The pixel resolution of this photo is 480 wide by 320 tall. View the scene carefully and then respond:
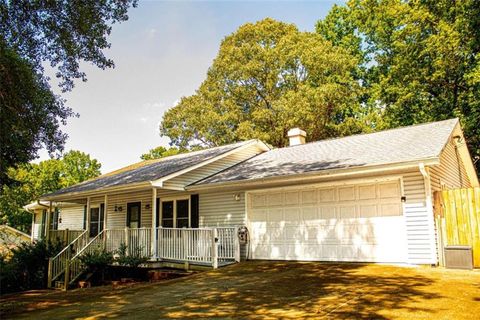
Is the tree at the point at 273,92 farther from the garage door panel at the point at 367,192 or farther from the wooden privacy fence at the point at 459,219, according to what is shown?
the wooden privacy fence at the point at 459,219

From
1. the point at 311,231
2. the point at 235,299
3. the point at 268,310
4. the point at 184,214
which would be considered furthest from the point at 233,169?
the point at 268,310

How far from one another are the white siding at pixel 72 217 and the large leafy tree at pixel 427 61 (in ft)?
63.1

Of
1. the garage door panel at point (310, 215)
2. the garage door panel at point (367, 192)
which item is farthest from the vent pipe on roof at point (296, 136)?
the garage door panel at point (367, 192)

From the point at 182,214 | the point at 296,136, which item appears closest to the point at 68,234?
the point at 182,214

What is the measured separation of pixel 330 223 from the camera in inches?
425

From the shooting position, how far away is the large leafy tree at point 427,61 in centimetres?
2103

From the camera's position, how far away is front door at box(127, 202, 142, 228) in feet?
53.4

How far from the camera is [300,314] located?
547 centimetres

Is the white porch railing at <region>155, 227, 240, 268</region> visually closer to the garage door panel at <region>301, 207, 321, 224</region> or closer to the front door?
the garage door panel at <region>301, 207, 321, 224</region>

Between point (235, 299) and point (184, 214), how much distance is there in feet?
25.5

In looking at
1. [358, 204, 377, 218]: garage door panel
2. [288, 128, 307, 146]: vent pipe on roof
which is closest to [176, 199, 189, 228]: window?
[288, 128, 307, 146]: vent pipe on roof

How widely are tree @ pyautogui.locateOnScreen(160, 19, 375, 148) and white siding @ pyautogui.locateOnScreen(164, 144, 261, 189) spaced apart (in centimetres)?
963

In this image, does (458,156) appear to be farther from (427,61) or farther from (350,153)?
(427,61)

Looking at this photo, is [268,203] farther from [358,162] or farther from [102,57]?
[102,57]
